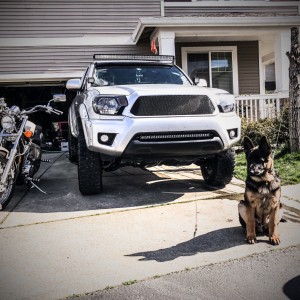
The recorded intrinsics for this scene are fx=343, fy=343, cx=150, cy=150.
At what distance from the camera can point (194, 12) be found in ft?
39.7

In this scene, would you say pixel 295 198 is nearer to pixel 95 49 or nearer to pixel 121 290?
pixel 121 290

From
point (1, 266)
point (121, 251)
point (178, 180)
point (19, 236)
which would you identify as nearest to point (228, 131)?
point (178, 180)

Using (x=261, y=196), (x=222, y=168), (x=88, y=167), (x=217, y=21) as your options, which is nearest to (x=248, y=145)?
(x=261, y=196)

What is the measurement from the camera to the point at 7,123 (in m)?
4.25

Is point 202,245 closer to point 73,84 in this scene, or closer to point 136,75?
point 136,75

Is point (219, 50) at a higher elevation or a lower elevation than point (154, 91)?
higher

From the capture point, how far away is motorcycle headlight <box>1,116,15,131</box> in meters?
4.23

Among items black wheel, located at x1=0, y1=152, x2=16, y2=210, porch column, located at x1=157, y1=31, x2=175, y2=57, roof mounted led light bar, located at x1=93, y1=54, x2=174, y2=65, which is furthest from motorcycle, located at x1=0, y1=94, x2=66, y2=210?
porch column, located at x1=157, y1=31, x2=175, y2=57

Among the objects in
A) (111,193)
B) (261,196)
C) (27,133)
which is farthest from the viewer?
(27,133)

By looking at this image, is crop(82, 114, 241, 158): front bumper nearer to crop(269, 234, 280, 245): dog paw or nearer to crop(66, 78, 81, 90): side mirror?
crop(66, 78, 81, 90): side mirror

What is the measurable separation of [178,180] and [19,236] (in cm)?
281

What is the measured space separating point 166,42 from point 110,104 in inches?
260

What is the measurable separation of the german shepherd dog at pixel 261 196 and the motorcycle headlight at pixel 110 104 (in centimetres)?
168

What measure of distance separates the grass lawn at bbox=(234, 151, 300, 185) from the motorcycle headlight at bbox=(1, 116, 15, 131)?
335 centimetres
